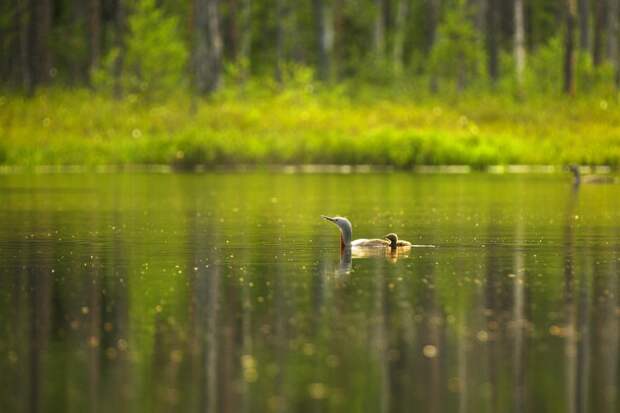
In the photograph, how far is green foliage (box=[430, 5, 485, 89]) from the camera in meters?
59.0

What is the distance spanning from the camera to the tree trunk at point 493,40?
69.1 m

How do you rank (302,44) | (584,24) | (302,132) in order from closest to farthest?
(302,132)
(584,24)
(302,44)

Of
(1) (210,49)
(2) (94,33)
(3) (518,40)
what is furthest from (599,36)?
(2) (94,33)

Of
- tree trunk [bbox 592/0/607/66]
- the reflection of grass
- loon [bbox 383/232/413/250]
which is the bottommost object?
loon [bbox 383/232/413/250]

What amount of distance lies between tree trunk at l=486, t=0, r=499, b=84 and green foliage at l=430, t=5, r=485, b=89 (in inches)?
137

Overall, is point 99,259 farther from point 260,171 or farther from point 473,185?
point 260,171

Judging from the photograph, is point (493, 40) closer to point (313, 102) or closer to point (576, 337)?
point (313, 102)

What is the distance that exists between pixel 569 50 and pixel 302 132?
443 inches

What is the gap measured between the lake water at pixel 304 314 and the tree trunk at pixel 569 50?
1084 inches

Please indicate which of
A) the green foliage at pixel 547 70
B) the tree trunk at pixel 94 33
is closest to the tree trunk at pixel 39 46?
the tree trunk at pixel 94 33

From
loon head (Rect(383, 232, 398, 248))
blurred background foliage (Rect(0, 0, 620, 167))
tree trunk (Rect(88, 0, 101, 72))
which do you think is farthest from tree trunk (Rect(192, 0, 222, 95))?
loon head (Rect(383, 232, 398, 248))

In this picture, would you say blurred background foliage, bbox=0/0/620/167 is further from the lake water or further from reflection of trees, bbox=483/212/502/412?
reflection of trees, bbox=483/212/502/412

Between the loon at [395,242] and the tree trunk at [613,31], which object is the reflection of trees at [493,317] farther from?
the tree trunk at [613,31]

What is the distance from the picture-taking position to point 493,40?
231ft
